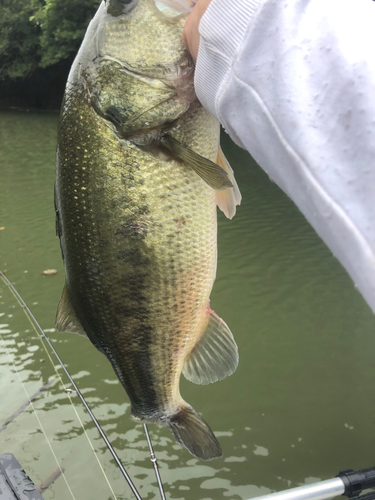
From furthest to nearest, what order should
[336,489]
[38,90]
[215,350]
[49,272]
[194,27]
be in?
[38,90] < [49,272] < [336,489] < [215,350] < [194,27]

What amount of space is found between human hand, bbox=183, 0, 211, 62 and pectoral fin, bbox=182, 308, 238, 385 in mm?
677

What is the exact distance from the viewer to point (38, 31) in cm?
2738

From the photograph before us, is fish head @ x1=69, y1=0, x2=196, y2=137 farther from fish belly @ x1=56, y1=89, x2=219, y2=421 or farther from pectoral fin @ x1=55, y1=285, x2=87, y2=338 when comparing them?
pectoral fin @ x1=55, y1=285, x2=87, y2=338

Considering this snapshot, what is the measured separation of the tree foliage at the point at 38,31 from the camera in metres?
Answer: 21.8

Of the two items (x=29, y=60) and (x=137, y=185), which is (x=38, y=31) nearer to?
(x=29, y=60)

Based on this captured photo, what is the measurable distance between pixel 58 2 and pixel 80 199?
950 inches

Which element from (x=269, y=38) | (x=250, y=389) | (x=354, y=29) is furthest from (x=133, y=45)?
(x=250, y=389)

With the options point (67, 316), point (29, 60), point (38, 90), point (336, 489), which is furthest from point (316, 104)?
point (29, 60)

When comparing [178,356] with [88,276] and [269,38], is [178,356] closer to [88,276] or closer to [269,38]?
[88,276]

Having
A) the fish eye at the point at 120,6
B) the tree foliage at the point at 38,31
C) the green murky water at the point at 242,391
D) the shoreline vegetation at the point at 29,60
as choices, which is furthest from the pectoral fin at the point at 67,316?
the shoreline vegetation at the point at 29,60

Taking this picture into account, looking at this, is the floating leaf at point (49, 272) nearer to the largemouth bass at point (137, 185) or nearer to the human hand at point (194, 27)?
the largemouth bass at point (137, 185)

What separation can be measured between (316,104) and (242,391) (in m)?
3.71

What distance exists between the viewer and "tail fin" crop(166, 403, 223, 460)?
127cm

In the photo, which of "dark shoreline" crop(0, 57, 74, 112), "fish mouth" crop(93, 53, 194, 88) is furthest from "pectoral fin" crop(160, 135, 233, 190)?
"dark shoreline" crop(0, 57, 74, 112)
